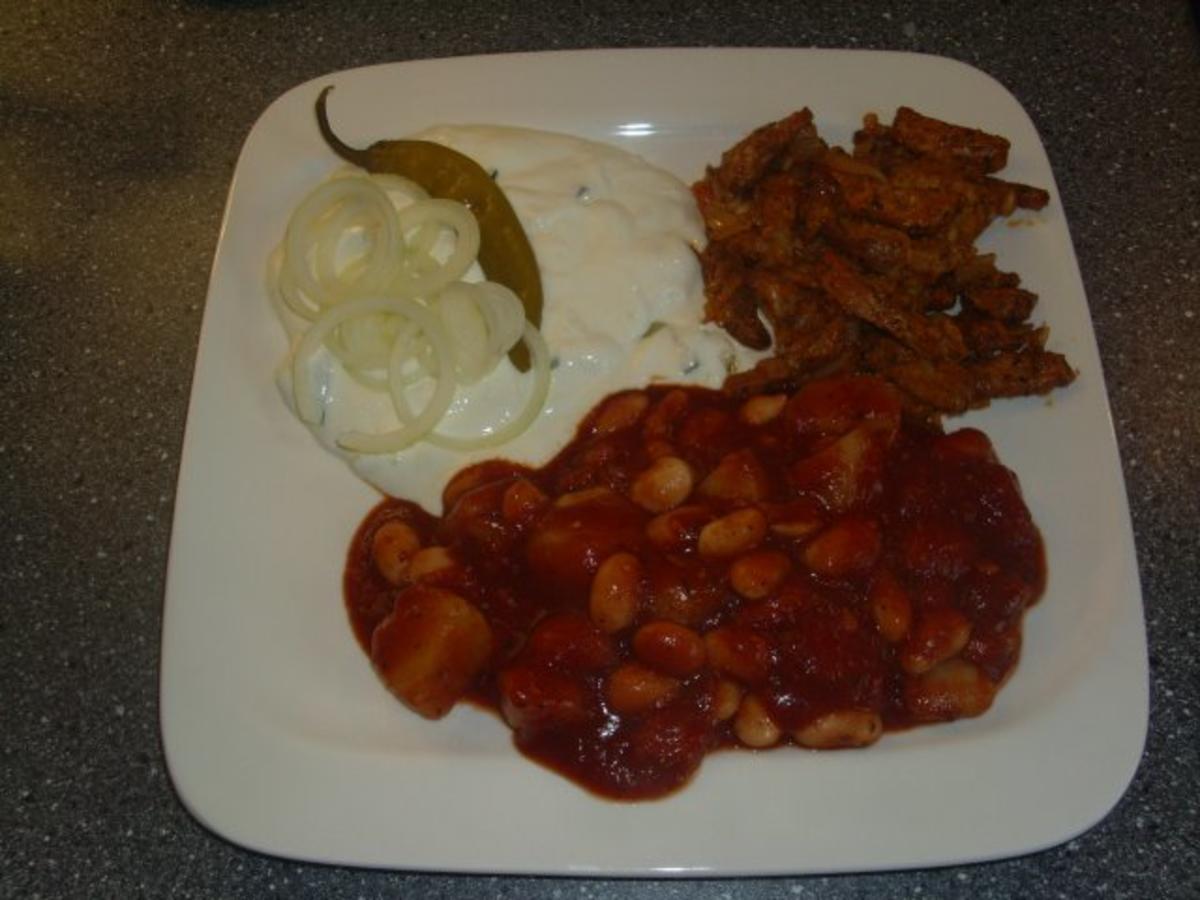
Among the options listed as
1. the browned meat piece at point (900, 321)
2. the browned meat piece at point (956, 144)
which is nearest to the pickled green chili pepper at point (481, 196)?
the browned meat piece at point (900, 321)

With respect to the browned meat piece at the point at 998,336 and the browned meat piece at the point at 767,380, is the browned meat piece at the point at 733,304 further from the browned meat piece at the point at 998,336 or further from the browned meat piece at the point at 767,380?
the browned meat piece at the point at 998,336

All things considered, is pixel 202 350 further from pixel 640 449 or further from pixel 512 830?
pixel 512 830

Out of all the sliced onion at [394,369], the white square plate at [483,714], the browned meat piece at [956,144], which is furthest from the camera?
the browned meat piece at [956,144]

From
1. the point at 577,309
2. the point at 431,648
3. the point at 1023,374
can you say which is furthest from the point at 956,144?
the point at 431,648

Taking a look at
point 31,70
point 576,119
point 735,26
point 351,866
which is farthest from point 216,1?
point 351,866

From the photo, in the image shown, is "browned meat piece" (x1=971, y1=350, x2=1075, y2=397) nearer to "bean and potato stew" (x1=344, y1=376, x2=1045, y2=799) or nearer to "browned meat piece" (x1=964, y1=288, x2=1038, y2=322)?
"browned meat piece" (x1=964, y1=288, x2=1038, y2=322)

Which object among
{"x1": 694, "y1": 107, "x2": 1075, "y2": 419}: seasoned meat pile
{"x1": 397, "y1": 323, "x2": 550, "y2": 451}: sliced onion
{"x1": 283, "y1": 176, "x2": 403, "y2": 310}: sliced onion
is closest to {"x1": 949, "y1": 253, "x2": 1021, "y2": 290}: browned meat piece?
{"x1": 694, "y1": 107, "x2": 1075, "y2": 419}: seasoned meat pile
